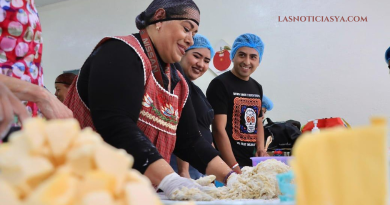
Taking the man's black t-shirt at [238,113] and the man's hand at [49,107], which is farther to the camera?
the man's black t-shirt at [238,113]

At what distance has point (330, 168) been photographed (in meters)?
0.39

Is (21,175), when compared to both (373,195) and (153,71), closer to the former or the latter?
(373,195)

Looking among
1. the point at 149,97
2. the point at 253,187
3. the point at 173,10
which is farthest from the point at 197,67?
the point at 253,187

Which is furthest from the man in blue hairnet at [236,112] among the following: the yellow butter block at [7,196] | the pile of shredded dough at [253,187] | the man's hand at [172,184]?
the yellow butter block at [7,196]

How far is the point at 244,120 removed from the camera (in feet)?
9.05

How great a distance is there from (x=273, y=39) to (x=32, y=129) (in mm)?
4640

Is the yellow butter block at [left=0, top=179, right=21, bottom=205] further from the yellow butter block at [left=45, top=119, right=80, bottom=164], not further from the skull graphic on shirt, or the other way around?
the skull graphic on shirt

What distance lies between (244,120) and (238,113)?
0.06 m

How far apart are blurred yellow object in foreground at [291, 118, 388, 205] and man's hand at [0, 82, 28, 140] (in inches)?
16.2

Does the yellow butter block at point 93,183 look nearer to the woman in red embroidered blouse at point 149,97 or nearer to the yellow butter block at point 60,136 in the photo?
the yellow butter block at point 60,136

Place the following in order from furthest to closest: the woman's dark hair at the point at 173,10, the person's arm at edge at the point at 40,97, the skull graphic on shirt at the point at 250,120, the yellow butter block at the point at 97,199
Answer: the skull graphic on shirt at the point at 250,120, the woman's dark hair at the point at 173,10, the person's arm at edge at the point at 40,97, the yellow butter block at the point at 97,199

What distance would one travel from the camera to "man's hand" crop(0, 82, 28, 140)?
1.90 ft

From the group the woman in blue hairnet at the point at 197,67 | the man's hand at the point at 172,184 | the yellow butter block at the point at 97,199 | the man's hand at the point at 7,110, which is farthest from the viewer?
the woman in blue hairnet at the point at 197,67

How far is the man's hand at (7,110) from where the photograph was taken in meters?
0.58
